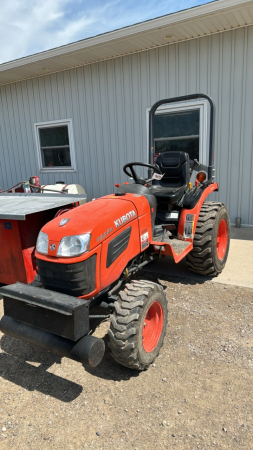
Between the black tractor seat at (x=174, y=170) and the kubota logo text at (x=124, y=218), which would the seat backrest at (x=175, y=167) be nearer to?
the black tractor seat at (x=174, y=170)

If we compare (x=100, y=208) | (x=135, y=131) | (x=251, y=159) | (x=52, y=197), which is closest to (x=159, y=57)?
(x=135, y=131)

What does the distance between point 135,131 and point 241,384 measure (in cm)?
545

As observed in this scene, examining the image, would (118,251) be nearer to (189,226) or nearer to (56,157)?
(189,226)

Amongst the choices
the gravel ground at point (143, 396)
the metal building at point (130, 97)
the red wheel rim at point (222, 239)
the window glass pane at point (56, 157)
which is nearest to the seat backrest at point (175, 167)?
the red wheel rim at point (222, 239)

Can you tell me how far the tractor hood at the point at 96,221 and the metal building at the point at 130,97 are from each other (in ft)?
12.3

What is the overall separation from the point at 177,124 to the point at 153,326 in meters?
4.53

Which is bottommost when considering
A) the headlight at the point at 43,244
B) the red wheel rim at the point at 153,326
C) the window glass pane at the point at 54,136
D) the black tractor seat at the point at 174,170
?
the red wheel rim at the point at 153,326

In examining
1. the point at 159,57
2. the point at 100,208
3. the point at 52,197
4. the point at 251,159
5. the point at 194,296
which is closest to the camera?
the point at 100,208

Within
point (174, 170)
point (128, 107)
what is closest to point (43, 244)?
point (174, 170)

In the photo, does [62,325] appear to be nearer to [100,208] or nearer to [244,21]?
[100,208]

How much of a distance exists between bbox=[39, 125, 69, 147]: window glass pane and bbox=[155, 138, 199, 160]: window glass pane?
256cm

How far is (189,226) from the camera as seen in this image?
11.3 ft

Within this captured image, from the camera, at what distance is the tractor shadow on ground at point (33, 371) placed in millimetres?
2205

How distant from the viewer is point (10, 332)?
2.19m
